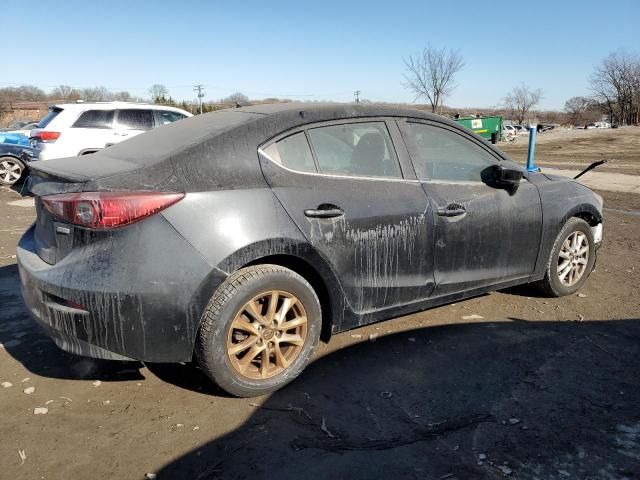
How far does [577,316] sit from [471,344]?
3.86 feet

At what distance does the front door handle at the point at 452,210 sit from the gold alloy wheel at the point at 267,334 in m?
1.21

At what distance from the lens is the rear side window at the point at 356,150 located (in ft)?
10.6

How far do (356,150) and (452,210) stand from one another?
801 millimetres

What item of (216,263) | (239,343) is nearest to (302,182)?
(216,263)

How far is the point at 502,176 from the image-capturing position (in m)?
3.87

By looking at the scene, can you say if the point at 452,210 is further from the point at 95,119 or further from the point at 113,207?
the point at 95,119

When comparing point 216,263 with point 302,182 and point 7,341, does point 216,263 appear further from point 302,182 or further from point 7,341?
point 7,341

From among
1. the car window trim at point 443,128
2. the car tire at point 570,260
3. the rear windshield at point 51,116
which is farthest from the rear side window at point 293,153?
the rear windshield at point 51,116

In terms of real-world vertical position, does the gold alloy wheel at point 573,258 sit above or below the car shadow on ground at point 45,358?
above

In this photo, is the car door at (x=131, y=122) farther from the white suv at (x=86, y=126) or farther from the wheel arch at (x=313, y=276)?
the wheel arch at (x=313, y=276)

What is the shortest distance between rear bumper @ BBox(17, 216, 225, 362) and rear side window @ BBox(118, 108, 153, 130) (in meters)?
9.17

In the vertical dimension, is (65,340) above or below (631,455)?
above

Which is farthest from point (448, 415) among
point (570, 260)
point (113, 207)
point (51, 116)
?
point (51, 116)

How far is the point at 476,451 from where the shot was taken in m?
2.49
